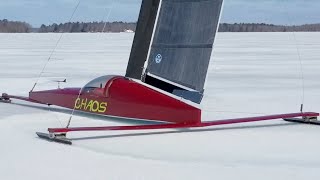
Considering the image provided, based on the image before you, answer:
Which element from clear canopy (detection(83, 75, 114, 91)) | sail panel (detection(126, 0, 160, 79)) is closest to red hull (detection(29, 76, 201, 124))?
clear canopy (detection(83, 75, 114, 91))

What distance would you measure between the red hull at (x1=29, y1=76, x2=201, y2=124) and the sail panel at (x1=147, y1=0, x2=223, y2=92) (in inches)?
10.1

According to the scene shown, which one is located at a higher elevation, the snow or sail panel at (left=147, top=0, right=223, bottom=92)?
sail panel at (left=147, top=0, right=223, bottom=92)

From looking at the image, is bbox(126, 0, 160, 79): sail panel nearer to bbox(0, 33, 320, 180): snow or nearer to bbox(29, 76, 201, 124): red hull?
bbox(29, 76, 201, 124): red hull

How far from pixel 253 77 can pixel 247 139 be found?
5703 millimetres

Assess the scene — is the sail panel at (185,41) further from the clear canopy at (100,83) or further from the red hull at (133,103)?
the clear canopy at (100,83)

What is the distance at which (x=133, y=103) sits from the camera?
546 centimetres

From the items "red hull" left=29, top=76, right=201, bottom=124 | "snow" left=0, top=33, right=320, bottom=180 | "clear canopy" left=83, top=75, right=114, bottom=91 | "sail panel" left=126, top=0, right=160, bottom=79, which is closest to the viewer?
"snow" left=0, top=33, right=320, bottom=180

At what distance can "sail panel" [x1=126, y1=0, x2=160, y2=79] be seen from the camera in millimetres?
5559

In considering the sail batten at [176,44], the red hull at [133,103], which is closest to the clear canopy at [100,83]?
the red hull at [133,103]

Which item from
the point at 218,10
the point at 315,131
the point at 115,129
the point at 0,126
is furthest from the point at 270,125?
the point at 0,126

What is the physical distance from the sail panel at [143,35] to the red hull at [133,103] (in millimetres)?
169

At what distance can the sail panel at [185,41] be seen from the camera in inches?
208

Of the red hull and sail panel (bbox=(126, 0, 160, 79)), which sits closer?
the red hull

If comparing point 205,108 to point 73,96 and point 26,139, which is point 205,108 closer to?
point 73,96
